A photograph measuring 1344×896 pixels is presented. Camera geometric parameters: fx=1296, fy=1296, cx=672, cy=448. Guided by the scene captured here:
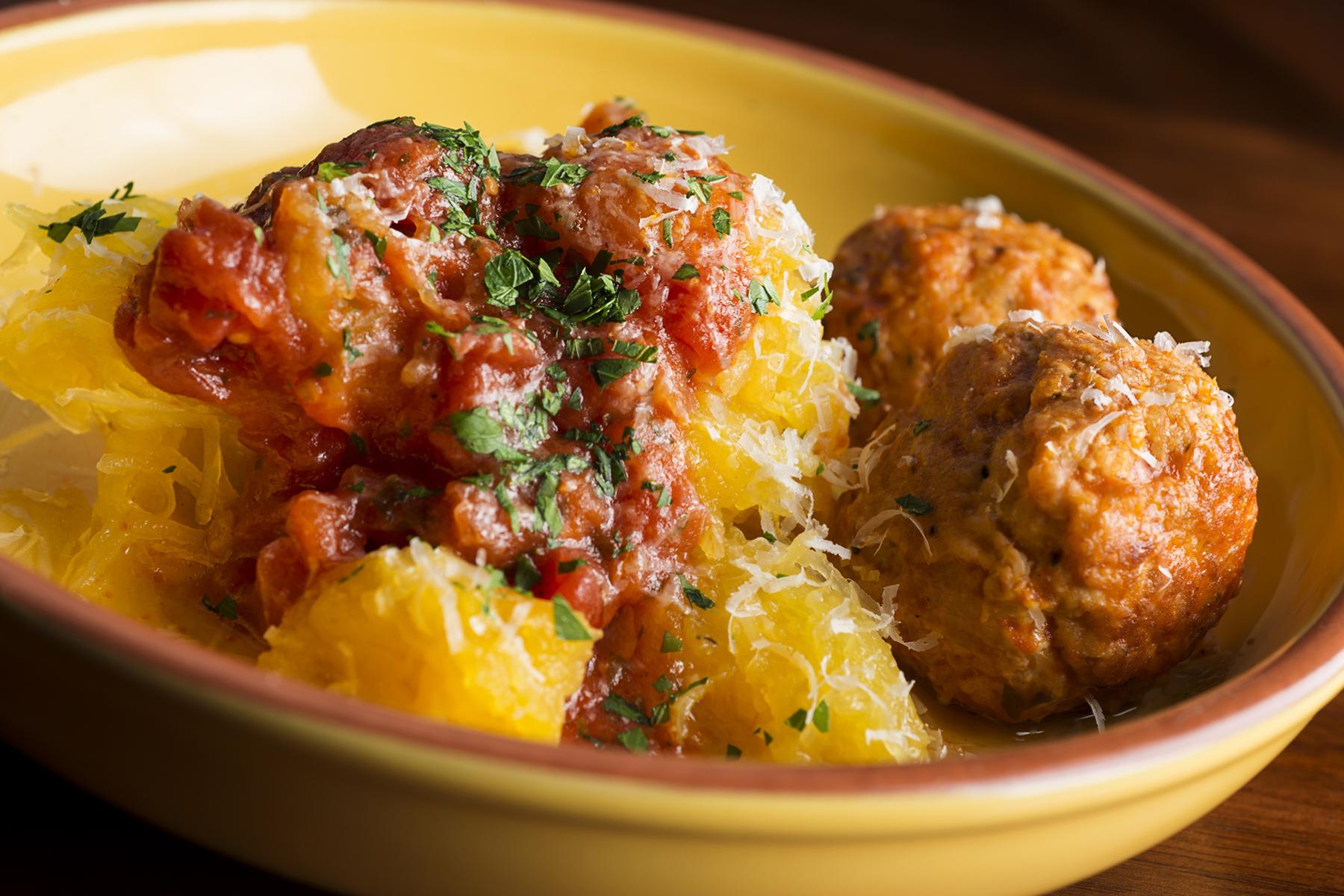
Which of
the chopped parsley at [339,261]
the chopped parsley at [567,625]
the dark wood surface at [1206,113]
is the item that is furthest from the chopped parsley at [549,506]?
the dark wood surface at [1206,113]

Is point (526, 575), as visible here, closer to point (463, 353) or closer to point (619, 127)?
point (463, 353)

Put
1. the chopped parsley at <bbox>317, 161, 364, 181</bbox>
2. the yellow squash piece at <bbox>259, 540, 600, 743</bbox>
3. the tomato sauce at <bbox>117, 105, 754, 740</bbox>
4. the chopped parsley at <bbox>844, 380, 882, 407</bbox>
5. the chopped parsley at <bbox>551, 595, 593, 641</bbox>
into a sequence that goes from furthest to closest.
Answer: the chopped parsley at <bbox>844, 380, 882, 407</bbox> < the chopped parsley at <bbox>317, 161, 364, 181</bbox> < the tomato sauce at <bbox>117, 105, 754, 740</bbox> < the chopped parsley at <bbox>551, 595, 593, 641</bbox> < the yellow squash piece at <bbox>259, 540, 600, 743</bbox>

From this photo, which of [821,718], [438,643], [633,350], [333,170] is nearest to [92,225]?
[333,170]

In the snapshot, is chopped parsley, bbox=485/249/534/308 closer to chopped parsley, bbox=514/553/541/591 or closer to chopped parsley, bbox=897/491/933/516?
chopped parsley, bbox=514/553/541/591

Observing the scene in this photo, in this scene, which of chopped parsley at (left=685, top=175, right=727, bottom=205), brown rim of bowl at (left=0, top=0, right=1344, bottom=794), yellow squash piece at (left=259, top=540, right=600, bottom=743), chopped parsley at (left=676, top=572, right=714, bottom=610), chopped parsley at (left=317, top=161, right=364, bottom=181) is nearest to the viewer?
brown rim of bowl at (left=0, top=0, right=1344, bottom=794)

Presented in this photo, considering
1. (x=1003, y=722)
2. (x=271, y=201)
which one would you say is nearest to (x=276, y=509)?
(x=271, y=201)

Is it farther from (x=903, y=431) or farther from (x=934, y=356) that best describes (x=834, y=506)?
(x=934, y=356)

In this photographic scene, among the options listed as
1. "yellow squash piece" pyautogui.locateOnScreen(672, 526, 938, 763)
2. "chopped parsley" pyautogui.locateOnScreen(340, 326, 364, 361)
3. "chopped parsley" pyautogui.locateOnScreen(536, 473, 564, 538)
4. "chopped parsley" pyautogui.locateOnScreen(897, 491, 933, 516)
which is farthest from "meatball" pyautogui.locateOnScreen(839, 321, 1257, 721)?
"chopped parsley" pyautogui.locateOnScreen(340, 326, 364, 361)

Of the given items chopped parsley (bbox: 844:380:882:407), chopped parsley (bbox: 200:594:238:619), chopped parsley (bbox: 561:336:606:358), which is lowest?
chopped parsley (bbox: 200:594:238:619)
